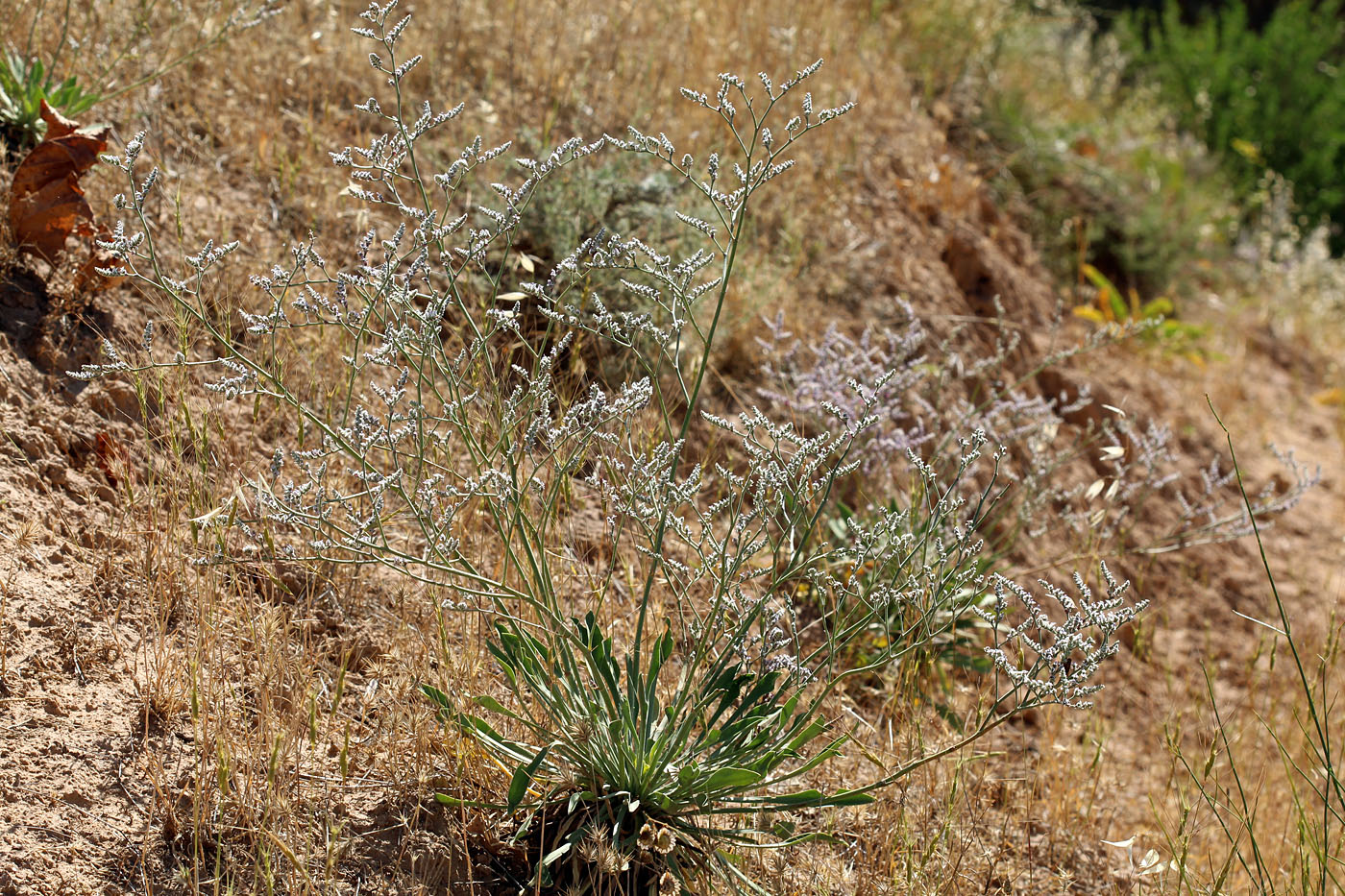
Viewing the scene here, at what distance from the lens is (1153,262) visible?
5684 mm

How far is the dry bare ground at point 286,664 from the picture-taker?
1958 millimetres

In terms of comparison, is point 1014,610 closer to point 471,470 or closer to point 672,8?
point 471,470

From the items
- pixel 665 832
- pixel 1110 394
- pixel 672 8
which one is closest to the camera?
pixel 665 832

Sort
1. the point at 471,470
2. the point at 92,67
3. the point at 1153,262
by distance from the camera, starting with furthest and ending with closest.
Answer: the point at 1153,262 → the point at 92,67 → the point at 471,470

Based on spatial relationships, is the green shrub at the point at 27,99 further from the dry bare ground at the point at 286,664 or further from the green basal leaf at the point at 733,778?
the green basal leaf at the point at 733,778

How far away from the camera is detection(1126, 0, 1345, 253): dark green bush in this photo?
7.66 meters

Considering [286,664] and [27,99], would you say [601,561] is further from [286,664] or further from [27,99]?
[27,99]

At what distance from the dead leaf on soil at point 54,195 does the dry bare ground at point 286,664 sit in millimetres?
73

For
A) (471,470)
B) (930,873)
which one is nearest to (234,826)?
(471,470)

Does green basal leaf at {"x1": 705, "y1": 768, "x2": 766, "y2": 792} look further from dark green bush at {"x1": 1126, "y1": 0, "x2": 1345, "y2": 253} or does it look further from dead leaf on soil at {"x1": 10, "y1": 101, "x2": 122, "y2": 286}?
dark green bush at {"x1": 1126, "y1": 0, "x2": 1345, "y2": 253}

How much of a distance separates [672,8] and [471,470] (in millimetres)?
3008

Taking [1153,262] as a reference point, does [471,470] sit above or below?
below

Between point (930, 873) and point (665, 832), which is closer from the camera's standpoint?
point (665, 832)

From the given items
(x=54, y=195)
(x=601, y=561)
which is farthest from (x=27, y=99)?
(x=601, y=561)
